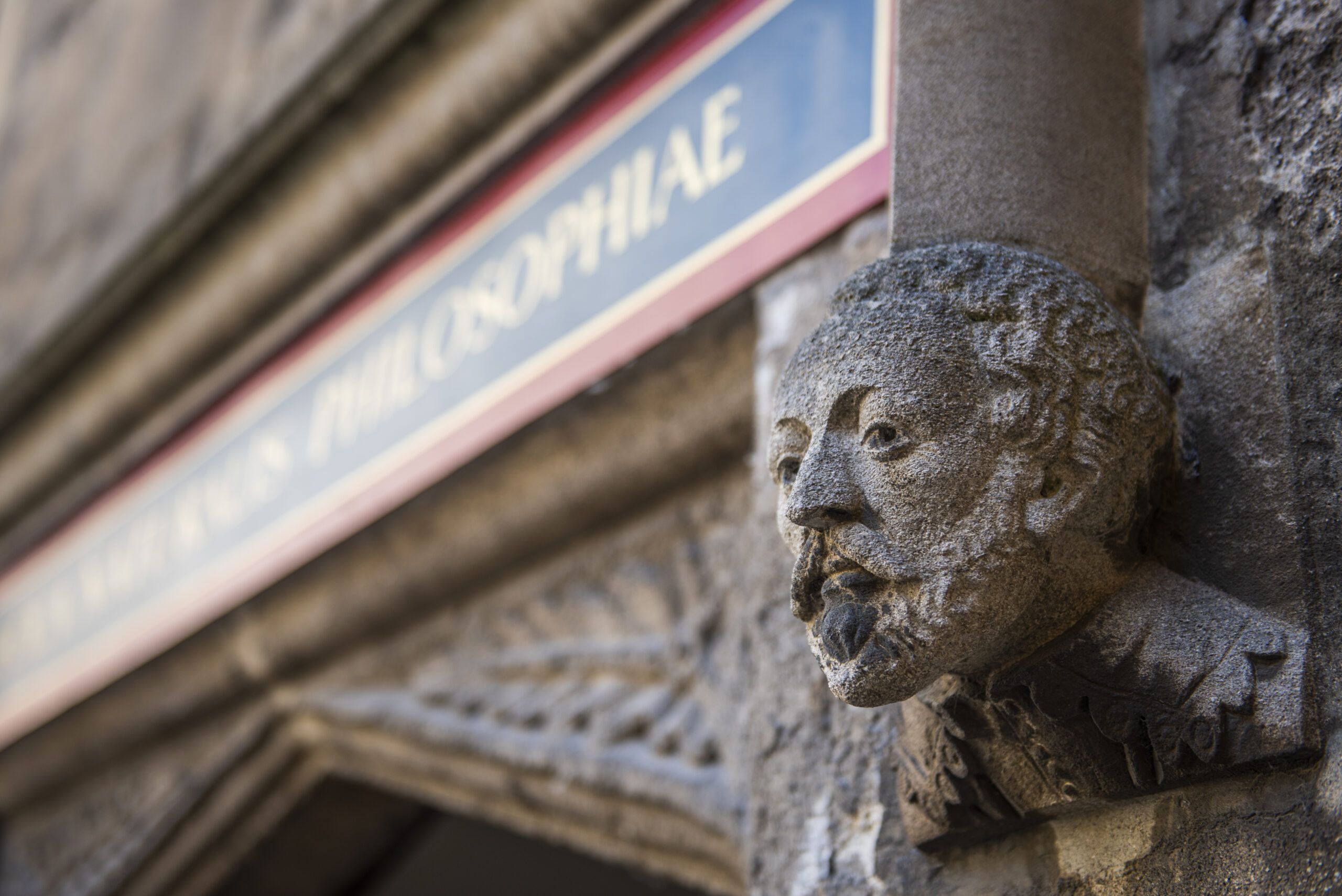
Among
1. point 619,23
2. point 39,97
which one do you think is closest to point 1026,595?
point 619,23

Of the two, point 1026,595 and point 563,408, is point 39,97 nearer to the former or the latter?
point 563,408

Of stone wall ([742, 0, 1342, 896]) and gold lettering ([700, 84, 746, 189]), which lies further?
gold lettering ([700, 84, 746, 189])

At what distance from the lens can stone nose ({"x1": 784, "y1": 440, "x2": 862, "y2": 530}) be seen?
2.39 ft

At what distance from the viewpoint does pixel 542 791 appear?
1593 mm

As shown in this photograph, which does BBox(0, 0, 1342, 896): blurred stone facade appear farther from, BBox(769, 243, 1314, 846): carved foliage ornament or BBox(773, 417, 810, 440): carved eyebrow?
BBox(773, 417, 810, 440): carved eyebrow

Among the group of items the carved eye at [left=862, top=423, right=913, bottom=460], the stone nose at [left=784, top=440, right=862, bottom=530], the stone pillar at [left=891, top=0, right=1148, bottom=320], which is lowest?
the stone nose at [left=784, top=440, right=862, bottom=530]

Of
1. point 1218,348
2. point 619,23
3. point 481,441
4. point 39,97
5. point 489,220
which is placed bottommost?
point 1218,348

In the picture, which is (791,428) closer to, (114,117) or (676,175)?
(676,175)

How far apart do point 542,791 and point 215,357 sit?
1.12 meters

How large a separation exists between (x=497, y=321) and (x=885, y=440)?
3.54 ft

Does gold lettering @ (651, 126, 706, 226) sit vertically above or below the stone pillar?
above

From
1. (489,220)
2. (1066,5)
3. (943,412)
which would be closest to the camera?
(943,412)

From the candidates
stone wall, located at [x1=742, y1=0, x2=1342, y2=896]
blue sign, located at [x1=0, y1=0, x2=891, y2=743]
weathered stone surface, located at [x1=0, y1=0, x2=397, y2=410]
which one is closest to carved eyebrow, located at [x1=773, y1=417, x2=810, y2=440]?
stone wall, located at [x1=742, y1=0, x2=1342, y2=896]

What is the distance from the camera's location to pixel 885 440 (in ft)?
2.43
